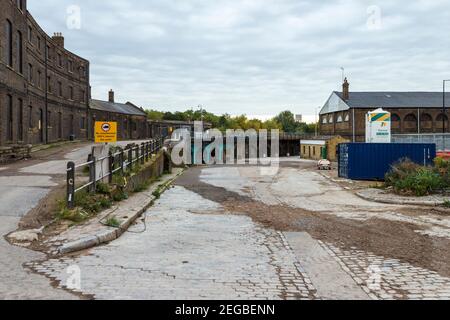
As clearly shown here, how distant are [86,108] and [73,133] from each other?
5.92 meters

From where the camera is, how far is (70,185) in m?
9.80

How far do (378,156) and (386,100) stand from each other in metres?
50.3

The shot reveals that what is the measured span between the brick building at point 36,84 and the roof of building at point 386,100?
130ft

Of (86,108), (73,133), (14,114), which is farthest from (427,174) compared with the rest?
(86,108)

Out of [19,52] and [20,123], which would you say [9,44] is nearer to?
[19,52]

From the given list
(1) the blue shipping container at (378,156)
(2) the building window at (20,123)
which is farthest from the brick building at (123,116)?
(1) the blue shipping container at (378,156)

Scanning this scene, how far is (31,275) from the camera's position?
6.03m

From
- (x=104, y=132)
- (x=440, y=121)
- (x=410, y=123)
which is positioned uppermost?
(x=440, y=121)

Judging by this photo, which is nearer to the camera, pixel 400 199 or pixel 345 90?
pixel 400 199

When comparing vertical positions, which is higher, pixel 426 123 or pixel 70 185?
pixel 426 123

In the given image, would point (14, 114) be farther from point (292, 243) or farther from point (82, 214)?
point (292, 243)

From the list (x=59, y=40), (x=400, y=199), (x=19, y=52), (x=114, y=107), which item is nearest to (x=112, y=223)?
(x=400, y=199)

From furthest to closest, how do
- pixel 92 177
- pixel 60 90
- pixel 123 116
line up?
1. pixel 123 116
2. pixel 60 90
3. pixel 92 177

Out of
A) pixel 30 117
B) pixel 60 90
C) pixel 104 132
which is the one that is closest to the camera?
pixel 104 132
